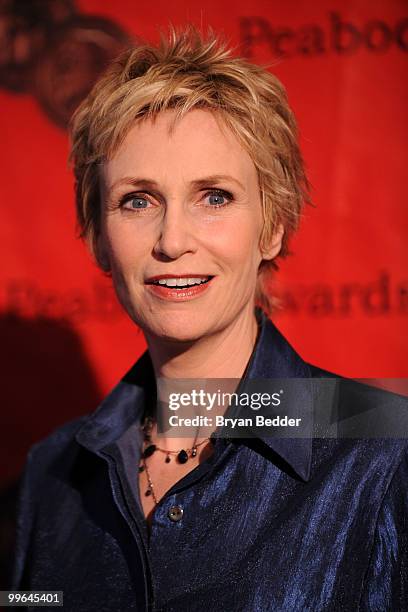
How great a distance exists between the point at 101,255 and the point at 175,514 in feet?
1.90

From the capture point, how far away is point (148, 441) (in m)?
1.57

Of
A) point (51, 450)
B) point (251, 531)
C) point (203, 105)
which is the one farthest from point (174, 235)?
point (51, 450)

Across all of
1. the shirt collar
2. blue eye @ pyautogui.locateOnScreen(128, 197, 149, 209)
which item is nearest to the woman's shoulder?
the shirt collar

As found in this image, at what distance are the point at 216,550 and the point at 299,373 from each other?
370mm

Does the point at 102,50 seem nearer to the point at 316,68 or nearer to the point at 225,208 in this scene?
the point at 316,68

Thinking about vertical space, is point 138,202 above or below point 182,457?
above

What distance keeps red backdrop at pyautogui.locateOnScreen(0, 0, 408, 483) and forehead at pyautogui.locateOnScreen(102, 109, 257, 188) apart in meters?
0.71

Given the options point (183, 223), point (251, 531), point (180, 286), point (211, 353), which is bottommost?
point (251, 531)

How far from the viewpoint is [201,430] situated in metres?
1.46

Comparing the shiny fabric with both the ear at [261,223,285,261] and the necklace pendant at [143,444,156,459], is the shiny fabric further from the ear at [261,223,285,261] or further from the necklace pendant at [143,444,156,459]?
the ear at [261,223,285,261]

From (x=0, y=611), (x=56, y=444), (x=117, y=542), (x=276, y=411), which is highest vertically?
(x=276, y=411)

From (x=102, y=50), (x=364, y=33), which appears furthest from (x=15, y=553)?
(x=364, y=33)

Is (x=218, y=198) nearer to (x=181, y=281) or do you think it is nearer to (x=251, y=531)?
(x=181, y=281)

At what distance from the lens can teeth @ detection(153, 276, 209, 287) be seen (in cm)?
134
